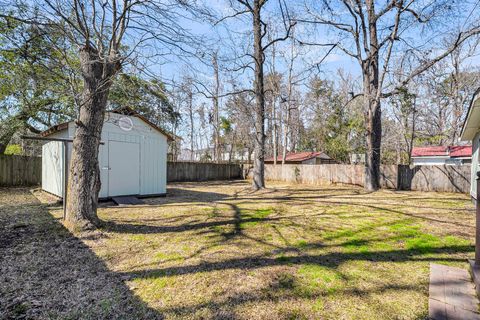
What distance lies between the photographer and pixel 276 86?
62.6 ft

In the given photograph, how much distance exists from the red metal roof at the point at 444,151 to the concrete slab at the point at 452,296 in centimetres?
1915

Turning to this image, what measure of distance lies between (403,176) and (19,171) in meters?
17.1

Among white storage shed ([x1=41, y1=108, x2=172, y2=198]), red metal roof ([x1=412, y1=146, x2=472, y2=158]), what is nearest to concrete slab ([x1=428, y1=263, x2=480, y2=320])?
white storage shed ([x1=41, y1=108, x2=172, y2=198])

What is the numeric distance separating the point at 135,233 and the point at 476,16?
35.4 feet

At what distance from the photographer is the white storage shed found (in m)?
7.31

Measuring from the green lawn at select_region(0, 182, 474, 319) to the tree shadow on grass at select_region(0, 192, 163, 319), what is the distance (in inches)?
0.9

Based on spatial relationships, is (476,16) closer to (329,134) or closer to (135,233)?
(135,233)

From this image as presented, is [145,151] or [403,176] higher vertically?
[145,151]

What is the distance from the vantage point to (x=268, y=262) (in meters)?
3.05

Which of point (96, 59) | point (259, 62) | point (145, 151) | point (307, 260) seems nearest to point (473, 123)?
point (307, 260)

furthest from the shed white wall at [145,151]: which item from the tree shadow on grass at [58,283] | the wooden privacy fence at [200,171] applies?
the wooden privacy fence at [200,171]

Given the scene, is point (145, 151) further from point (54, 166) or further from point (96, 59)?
point (96, 59)

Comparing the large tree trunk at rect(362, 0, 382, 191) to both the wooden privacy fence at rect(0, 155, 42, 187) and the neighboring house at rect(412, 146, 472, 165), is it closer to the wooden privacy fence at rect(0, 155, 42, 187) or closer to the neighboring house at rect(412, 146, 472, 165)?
the neighboring house at rect(412, 146, 472, 165)

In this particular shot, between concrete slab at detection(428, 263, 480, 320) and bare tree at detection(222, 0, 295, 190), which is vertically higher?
bare tree at detection(222, 0, 295, 190)
